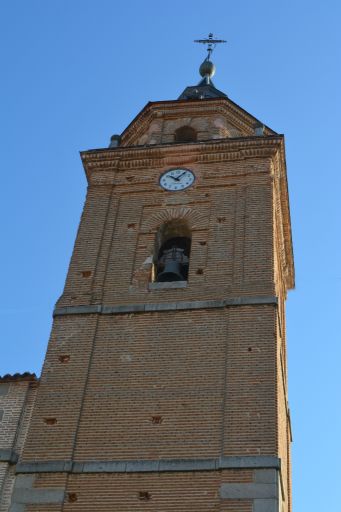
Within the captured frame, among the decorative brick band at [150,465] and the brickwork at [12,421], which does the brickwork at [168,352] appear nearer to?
the decorative brick band at [150,465]

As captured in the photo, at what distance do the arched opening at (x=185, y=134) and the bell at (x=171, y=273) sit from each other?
4.81 metres

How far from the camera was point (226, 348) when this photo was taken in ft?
49.5

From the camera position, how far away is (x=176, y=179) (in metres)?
19.1

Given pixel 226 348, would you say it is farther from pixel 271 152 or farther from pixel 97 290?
pixel 271 152

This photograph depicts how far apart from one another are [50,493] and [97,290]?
437 centimetres

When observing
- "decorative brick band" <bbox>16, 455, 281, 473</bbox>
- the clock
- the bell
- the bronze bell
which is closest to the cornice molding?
the clock

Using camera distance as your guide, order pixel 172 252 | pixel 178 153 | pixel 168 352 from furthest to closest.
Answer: pixel 178 153
pixel 172 252
pixel 168 352

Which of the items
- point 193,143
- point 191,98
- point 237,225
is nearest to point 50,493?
point 237,225

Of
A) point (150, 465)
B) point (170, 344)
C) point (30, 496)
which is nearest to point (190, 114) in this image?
point (170, 344)

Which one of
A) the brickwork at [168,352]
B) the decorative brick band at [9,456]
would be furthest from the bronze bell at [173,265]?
the decorative brick band at [9,456]

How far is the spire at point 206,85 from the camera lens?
23344mm

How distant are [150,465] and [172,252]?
548 cm

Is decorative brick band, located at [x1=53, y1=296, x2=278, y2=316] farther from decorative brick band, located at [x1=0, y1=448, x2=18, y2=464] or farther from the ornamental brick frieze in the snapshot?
the ornamental brick frieze

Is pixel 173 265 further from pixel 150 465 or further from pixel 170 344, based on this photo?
pixel 150 465
